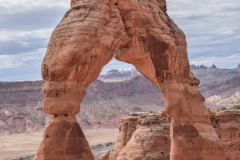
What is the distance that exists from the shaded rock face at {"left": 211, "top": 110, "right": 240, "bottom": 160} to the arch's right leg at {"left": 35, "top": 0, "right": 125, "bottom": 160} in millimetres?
12652

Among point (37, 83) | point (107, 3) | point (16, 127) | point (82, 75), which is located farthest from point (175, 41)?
point (37, 83)

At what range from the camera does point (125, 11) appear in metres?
18.0

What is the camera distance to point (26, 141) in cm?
8312

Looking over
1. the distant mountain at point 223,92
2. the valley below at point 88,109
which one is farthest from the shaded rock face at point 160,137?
the distant mountain at point 223,92

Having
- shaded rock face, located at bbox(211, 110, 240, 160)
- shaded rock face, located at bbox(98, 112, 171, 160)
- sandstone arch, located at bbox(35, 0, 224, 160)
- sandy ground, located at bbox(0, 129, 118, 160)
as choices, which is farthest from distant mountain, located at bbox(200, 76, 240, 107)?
sandstone arch, located at bbox(35, 0, 224, 160)

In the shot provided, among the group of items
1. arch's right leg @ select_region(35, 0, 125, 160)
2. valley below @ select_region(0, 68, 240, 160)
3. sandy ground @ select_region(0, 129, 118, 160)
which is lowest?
sandy ground @ select_region(0, 129, 118, 160)

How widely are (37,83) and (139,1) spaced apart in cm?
8579

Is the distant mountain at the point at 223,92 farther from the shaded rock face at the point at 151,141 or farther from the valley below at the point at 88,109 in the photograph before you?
the shaded rock face at the point at 151,141

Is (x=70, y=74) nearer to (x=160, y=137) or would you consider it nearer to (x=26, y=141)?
(x=160, y=137)

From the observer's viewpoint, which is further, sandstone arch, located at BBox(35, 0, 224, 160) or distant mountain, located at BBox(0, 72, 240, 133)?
distant mountain, located at BBox(0, 72, 240, 133)

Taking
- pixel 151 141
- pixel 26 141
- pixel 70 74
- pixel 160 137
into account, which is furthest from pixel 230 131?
pixel 26 141

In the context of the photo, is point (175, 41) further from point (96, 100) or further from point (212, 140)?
point (96, 100)

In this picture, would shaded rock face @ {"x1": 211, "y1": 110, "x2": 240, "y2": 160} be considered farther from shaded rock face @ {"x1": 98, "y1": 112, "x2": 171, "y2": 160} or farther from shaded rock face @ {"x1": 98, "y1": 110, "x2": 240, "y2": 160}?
shaded rock face @ {"x1": 98, "y1": 112, "x2": 171, "y2": 160}

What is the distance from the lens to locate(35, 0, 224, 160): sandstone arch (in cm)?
1534
